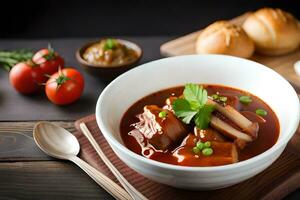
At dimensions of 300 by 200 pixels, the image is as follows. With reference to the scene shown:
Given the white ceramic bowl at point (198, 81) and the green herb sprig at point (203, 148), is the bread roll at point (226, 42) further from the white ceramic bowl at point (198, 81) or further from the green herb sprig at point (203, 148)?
the green herb sprig at point (203, 148)

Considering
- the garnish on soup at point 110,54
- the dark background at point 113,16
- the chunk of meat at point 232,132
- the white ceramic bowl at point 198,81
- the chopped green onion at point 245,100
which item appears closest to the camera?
the white ceramic bowl at point 198,81

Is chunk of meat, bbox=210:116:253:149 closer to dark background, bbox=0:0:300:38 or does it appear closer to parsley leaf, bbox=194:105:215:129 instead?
parsley leaf, bbox=194:105:215:129

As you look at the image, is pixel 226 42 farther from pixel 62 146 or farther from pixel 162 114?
pixel 62 146

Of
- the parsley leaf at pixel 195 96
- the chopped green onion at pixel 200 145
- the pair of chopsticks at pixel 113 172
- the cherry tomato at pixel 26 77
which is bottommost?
the cherry tomato at pixel 26 77

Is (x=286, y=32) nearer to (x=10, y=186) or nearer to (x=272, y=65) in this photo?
(x=272, y=65)

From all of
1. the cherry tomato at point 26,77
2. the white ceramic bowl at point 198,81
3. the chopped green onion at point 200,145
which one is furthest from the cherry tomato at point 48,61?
the chopped green onion at point 200,145

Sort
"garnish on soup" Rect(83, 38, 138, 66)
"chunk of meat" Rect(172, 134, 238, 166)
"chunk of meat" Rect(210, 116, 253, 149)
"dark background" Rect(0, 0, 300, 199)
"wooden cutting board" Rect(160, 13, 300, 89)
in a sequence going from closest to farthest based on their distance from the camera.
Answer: "chunk of meat" Rect(172, 134, 238, 166), "chunk of meat" Rect(210, 116, 253, 149), "wooden cutting board" Rect(160, 13, 300, 89), "garnish on soup" Rect(83, 38, 138, 66), "dark background" Rect(0, 0, 300, 199)

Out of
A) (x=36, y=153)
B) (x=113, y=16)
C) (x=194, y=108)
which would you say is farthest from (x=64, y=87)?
(x=113, y=16)

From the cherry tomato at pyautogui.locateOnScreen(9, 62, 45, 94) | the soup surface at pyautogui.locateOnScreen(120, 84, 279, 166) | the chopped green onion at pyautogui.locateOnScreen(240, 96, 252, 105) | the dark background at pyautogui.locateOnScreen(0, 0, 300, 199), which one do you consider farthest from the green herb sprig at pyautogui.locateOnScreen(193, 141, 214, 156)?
the dark background at pyautogui.locateOnScreen(0, 0, 300, 199)
